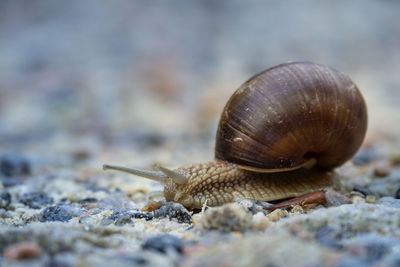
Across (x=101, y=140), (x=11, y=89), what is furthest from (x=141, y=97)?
(x=11, y=89)

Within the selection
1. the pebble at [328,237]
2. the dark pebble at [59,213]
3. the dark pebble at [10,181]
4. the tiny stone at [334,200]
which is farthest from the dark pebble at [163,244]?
the dark pebble at [10,181]

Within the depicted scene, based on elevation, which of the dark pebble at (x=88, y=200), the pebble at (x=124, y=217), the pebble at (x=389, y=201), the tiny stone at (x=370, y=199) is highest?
the pebble at (x=389, y=201)

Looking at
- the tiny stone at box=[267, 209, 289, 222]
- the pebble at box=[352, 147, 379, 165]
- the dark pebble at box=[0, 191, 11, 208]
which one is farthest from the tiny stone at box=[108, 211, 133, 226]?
the pebble at box=[352, 147, 379, 165]

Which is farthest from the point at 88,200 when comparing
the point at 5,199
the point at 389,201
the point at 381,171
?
the point at 381,171

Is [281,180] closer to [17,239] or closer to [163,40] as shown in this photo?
[17,239]

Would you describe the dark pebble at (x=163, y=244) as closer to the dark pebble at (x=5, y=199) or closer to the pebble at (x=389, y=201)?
the pebble at (x=389, y=201)

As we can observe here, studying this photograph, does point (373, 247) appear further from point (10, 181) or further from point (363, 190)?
point (10, 181)

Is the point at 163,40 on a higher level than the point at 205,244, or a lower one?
higher
